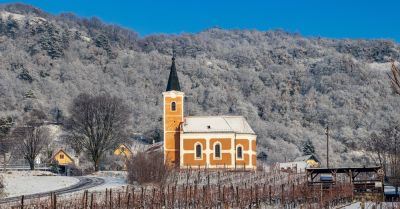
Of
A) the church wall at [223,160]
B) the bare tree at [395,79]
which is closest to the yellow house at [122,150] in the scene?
the church wall at [223,160]

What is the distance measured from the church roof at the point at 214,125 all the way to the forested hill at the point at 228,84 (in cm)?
3227

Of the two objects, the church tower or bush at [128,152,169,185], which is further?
the church tower

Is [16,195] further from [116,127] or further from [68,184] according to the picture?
[116,127]

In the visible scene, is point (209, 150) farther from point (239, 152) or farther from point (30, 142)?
point (30, 142)

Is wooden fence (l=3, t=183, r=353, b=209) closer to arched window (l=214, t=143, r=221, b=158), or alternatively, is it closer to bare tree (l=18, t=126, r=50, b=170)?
arched window (l=214, t=143, r=221, b=158)

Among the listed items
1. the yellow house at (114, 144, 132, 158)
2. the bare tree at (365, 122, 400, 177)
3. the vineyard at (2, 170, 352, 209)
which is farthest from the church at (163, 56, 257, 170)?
the yellow house at (114, 144, 132, 158)

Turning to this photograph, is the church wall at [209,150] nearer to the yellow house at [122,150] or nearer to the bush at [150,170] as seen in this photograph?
the bush at [150,170]

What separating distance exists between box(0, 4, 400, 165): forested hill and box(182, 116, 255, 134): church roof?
3227 centimetres

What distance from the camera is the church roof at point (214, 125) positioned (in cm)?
6638

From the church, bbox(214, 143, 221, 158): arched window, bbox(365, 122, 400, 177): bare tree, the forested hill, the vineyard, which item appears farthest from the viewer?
the forested hill

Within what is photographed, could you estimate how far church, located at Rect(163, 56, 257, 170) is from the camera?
216 ft

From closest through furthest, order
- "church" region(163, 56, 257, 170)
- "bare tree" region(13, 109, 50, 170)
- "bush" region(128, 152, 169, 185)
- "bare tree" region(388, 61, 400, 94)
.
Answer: "bare tree" region(388, 61, 400, 94) → "bush" region(128, 152, 169, 185) → "church" region(163, 56, 257, 170) → "bare tree" region(13, 109, 50, 170)

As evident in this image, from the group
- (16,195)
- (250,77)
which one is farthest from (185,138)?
(250,77)

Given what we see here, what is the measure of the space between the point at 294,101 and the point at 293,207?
10907 cm
